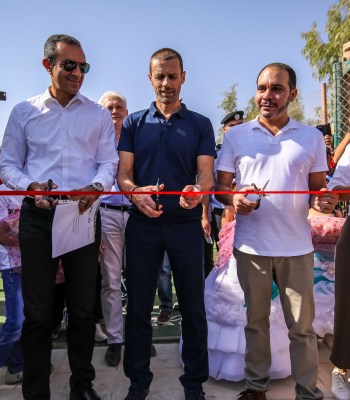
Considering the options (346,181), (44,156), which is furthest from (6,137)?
(346,181)

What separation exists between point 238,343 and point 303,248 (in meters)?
0.86

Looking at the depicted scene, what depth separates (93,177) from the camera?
266 centimetres

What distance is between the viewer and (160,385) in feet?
9.69

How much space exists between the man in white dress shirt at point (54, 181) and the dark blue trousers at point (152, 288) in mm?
240

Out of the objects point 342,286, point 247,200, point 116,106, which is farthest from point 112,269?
point 342,286

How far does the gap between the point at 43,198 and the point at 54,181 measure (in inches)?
8.6

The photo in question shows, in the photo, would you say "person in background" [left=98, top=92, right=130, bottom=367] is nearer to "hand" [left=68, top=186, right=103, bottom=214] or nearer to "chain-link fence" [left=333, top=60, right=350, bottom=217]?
"hand" [left=68, top=186, right=103, bottom=214]

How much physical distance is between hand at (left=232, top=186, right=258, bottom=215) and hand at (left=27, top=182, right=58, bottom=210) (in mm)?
985

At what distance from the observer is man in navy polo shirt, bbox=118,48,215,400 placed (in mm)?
2623

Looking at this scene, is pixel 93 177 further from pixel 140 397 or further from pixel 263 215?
pixel 140 397

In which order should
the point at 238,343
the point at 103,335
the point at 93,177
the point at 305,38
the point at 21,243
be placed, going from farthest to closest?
the point at 305,38 → the point at 103,335 → the point at 238,343 → the point at 93,177 → the point at 21,243

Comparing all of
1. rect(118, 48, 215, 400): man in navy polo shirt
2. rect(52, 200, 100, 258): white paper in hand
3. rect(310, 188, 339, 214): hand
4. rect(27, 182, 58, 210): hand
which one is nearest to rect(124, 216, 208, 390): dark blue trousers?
rect(118, 48, 215, 400): man in navy polo shirt

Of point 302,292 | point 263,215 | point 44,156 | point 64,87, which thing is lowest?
point 302,292

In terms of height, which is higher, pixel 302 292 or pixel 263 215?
pixel 263 215
